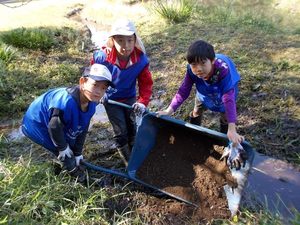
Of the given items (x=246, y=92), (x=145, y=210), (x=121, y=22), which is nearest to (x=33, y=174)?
(x=145, y=210)

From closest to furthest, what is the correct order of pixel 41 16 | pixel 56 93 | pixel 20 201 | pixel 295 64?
pixel 20 201 → pixel 56 93 → pixel 295 64 → pixel 41 16

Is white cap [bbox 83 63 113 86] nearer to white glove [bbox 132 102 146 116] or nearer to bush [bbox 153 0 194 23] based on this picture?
white glove [bbox 132 102 146 116]

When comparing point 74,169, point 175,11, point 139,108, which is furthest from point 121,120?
point 175,11

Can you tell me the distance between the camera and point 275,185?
344 centimetres

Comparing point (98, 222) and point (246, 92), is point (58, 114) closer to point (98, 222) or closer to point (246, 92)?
point (98, 222)

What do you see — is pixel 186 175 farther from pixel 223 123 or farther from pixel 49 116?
pixel 49 116

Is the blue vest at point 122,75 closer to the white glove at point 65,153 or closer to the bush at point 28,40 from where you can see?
the white glove at point 65,153

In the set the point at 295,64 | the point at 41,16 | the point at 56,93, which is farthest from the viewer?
the point at 41,16

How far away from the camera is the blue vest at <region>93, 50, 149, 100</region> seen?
3.36 m

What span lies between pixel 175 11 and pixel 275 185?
5.16 m

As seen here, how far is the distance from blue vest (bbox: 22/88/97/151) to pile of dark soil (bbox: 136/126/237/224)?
73cm

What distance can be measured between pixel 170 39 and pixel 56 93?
4.24m

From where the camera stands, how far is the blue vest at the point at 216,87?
316cm

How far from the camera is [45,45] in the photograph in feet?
22.0
